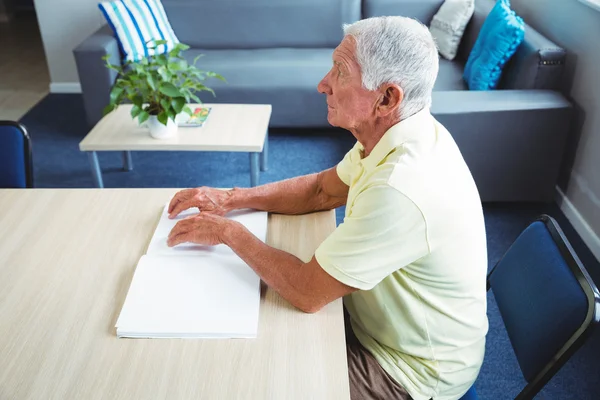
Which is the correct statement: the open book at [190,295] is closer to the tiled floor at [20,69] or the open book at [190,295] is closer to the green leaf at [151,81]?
the green leaf at [151,81]

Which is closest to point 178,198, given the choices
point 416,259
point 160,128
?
point 416,259

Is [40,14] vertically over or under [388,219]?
under

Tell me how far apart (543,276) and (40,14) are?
389cm

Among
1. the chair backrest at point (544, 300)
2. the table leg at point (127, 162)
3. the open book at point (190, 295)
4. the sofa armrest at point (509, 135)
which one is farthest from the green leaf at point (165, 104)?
the chair backrest at point (544, 300)

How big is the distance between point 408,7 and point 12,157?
9.34 feet

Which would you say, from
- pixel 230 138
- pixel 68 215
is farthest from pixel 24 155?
pixel 230 138

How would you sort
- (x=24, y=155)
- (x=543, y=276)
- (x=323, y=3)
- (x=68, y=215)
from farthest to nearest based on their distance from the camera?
(x=323, y=3)
(x=24, y=155)
(x=68, y=215)
(x=543, y=276)

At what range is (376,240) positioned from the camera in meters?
0.92

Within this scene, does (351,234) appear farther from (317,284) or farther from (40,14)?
(40,14)

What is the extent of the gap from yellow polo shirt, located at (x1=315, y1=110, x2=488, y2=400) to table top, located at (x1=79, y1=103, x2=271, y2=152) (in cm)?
123

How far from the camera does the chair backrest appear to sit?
93 centimetres

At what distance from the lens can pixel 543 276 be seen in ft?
3.45

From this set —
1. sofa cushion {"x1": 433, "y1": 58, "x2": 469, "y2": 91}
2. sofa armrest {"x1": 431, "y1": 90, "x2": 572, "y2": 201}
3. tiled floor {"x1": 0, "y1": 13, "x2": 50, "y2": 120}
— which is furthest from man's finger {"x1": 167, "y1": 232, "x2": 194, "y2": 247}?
tiled floor {"x1": 0, "y1": 13, "x2": 50, "y2": 120}

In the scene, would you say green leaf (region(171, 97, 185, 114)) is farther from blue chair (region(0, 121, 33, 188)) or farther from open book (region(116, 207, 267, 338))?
open book (region(116, 207, 267, 338))
